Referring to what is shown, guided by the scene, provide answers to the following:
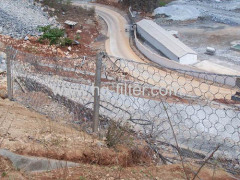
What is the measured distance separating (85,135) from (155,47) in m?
22.2

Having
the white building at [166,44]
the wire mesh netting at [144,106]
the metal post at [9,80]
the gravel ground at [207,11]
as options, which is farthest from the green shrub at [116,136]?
the gravel ground at [207,11]

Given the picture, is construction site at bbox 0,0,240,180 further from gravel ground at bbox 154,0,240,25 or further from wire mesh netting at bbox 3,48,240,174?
gravel ground at bbox 154,0,240,25

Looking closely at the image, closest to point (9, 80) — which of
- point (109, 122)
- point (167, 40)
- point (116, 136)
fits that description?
point (109, 122)

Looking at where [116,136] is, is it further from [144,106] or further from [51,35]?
[51,35]

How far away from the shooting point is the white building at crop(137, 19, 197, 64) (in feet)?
79.8

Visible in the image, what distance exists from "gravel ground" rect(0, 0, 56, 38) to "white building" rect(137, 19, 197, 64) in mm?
7853

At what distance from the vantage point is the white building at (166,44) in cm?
2433

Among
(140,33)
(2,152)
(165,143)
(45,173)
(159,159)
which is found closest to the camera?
(45,173)

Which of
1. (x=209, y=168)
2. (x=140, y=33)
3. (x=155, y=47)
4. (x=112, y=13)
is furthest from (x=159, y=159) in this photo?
→ (x=112, y=13)

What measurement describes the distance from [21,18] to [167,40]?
38.0 ft

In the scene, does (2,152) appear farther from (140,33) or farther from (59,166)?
(140,33)

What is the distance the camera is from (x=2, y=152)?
4.76 m

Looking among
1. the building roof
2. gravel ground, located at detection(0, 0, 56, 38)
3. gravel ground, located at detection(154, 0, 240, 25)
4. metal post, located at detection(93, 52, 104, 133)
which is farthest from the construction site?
gravel ground, located at detection(154, 0, 240, 25)

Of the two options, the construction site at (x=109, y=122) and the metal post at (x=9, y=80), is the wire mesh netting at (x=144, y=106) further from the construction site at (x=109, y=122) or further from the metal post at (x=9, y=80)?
the metal post at (x=9, y=80)
